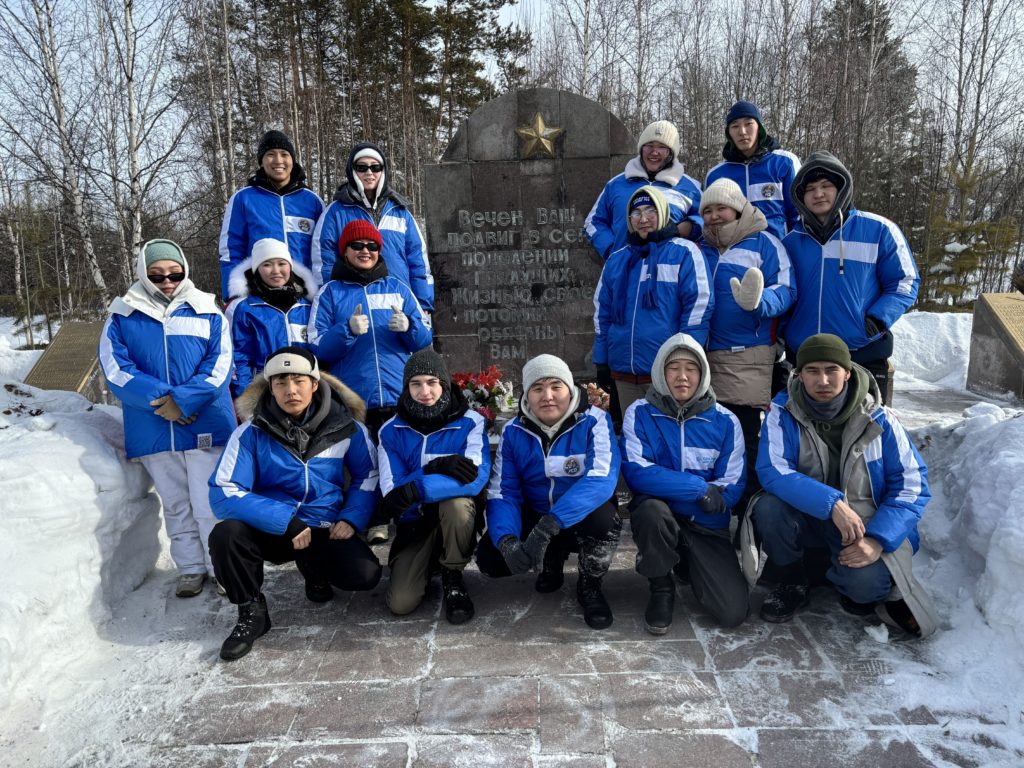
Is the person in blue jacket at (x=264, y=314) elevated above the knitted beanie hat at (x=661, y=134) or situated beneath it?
situated beneath

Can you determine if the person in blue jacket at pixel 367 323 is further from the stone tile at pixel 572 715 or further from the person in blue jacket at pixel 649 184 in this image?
the stone tile at pixel 572 715

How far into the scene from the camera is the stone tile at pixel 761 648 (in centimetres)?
279

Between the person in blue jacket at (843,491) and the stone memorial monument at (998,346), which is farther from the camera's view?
the stone memorial monument at (998,346)

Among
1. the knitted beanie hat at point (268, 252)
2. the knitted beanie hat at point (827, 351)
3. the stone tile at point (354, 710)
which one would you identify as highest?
the knitted beanie hat at point (268, 252)

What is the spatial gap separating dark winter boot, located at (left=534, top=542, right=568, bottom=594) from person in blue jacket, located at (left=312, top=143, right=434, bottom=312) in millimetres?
1964

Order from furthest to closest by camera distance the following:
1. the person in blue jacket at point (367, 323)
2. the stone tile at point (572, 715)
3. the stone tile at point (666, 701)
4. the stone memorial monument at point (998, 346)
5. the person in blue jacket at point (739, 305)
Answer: the stone memorial monument at point (998, 346), the person in blue jacket at point (367, 323), the person in blue jacket at point (739, 305), the stone tile at point (666, 701), the stone tile at point (572, 715)

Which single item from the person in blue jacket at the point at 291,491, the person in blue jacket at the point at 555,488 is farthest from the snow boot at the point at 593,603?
the person in blue jacket at the point at 291,491

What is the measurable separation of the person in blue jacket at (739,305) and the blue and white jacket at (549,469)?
40.5 inches

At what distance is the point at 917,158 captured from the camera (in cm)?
1733

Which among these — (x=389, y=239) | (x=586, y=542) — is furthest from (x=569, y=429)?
(x=389, y=239)

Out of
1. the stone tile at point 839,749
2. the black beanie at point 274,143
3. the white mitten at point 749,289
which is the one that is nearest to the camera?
the stone tile at point 839,749

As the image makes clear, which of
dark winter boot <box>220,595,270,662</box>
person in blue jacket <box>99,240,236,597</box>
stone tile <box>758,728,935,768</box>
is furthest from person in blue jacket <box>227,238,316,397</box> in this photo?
stone tile <box>758,728,935,768</box>

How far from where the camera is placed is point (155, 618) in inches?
132

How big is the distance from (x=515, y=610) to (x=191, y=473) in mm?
1839
